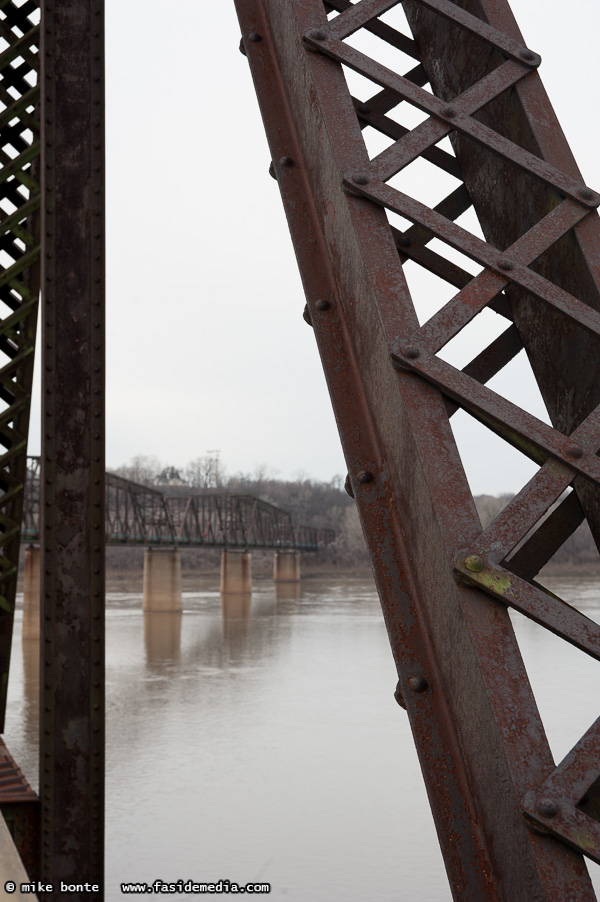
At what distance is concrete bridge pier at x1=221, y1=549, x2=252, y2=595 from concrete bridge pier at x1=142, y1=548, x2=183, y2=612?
14.3 metres

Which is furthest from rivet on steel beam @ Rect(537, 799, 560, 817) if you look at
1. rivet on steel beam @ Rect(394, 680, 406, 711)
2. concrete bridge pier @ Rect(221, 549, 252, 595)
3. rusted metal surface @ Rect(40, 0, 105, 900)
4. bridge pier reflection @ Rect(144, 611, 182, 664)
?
concrete bridge pier @ Rect(221, 549, 252, 595)

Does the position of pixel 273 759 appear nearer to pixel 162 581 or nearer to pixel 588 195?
pixel 588 195

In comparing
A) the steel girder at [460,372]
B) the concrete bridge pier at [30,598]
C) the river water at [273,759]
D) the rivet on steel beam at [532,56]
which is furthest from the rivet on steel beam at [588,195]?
the concrete bridge pier at [30,598]

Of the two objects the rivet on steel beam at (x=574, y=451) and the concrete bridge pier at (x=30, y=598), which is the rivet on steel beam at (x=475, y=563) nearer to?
the rivet on steel beam at (x=574, y=451)

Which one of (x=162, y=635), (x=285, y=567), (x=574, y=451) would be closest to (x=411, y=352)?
(x=574, y=451)

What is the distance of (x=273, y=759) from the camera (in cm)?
2075

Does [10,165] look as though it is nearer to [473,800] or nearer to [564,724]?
[473,800]

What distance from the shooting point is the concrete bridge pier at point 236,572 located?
76.6 meters

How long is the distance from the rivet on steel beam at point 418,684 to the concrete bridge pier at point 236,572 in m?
75.1

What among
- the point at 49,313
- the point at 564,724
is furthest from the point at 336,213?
the point at 564,724

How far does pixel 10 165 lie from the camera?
6113mm

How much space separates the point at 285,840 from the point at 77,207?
13.5 metres

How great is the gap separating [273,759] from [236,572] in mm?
56413

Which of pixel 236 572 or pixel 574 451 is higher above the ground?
pixel 574 451
